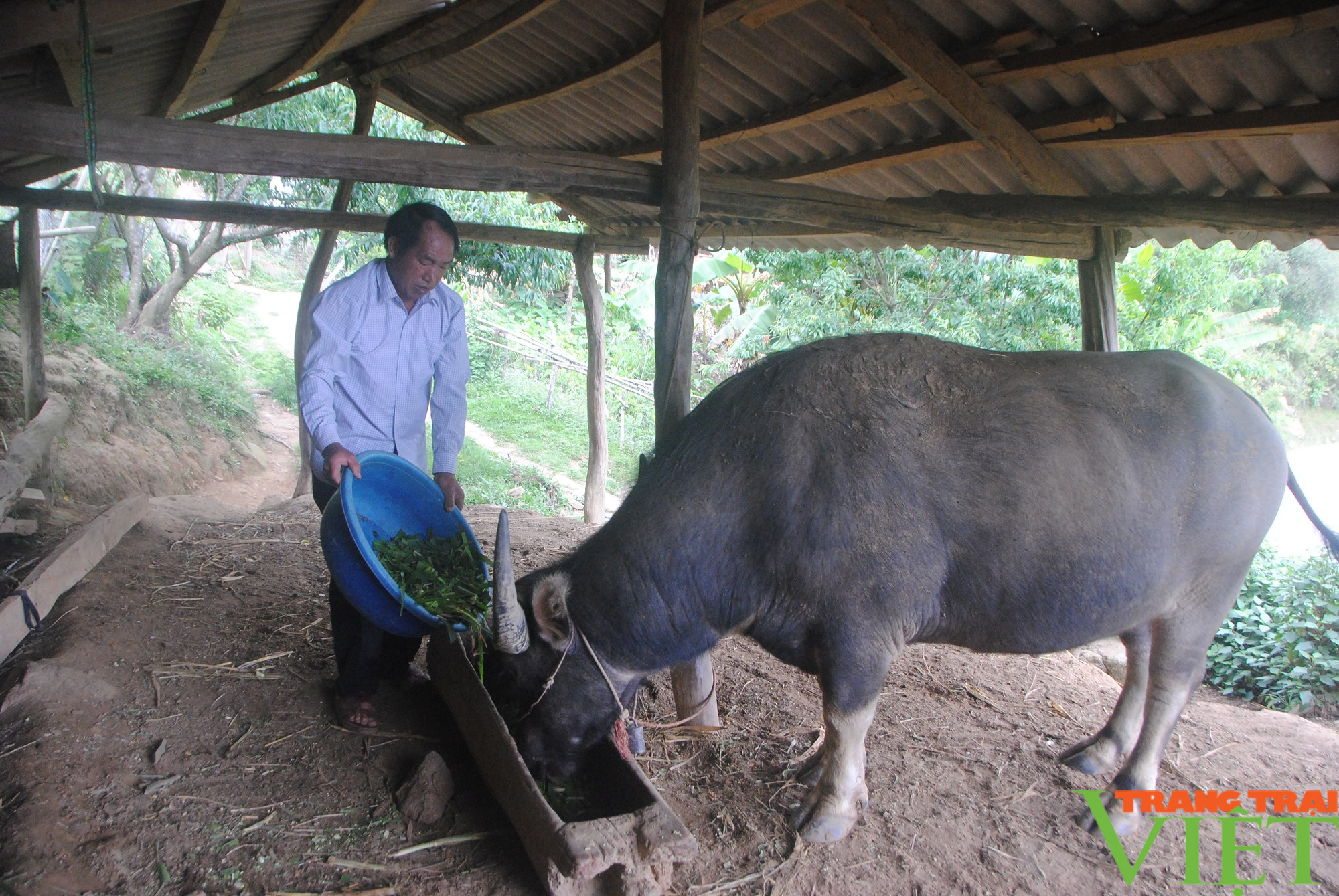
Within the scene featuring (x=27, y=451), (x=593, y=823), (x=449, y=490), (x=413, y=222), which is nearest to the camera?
(x=593, y=823)

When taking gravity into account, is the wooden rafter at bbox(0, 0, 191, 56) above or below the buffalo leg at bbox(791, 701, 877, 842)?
above

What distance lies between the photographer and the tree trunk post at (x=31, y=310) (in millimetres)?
7082

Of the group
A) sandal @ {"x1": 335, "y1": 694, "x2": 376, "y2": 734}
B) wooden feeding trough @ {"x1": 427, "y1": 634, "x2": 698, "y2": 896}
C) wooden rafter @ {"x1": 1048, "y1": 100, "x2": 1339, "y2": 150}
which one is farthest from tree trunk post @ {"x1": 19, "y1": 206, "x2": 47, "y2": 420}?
wooden rafter @ {"x1": 1048, "y1": 100, "x2": 1339, "y2": 150}

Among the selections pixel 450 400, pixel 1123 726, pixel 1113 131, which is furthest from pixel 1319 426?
pixel 450 400

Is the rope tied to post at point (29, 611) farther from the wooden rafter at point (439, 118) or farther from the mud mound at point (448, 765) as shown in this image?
the wooden rafter at point (439, 118)

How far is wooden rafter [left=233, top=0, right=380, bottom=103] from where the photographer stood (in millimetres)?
5102

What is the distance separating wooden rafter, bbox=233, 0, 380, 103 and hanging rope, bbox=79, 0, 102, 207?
7.47 feet

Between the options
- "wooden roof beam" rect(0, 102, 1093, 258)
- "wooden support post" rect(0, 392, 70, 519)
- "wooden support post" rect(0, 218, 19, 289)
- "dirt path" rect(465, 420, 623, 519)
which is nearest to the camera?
"wooden roof beam" rect(0, 102, 1093, 258)

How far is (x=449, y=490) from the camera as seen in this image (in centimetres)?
375

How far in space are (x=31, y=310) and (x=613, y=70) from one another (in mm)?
5832

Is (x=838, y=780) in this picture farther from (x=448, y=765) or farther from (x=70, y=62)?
(x=70, y=62)

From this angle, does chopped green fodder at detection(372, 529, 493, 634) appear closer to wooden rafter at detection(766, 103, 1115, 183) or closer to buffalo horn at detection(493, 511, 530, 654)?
buffalo horn at detection(493, 511, 530, 654)

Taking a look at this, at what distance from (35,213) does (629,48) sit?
18.6ft

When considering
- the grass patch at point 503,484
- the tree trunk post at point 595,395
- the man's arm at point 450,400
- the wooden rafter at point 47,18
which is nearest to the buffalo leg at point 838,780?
the man's arm at point 450,400
